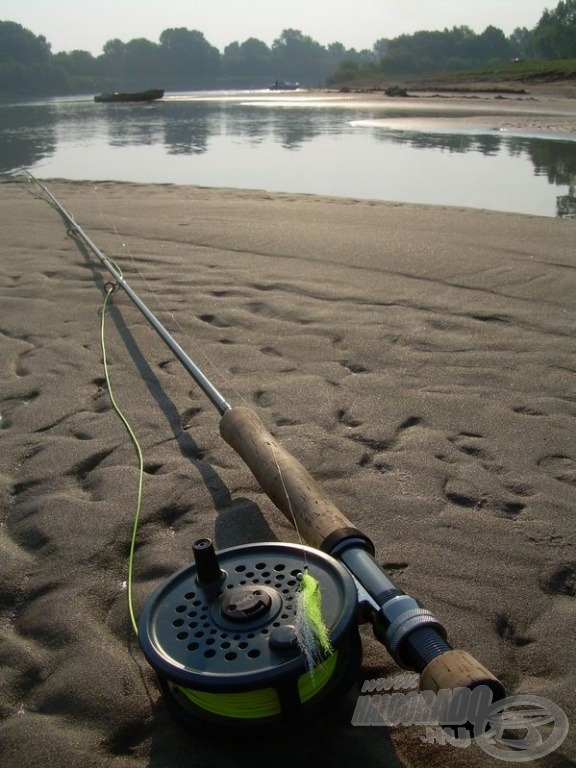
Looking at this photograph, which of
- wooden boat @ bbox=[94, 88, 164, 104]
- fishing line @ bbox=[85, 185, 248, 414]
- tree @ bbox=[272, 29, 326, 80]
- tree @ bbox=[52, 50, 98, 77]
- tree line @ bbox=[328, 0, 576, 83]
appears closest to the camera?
fishing line @ bbox=[85, 185, 248, 414]

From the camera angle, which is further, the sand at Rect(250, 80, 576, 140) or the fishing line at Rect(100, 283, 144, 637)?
the sand at Rect(250, 80, 576, 140)

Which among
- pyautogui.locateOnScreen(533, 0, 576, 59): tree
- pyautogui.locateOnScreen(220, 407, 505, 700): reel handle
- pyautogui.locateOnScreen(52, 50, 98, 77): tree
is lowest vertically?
pyautogui.locateOnScreen(220, 407, 505, 700): reel handle

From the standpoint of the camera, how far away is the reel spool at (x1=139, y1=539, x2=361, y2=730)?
142cm

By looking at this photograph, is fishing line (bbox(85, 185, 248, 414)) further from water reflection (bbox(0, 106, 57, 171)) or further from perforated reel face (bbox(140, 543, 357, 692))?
water reflection (bbox(0, 106, 57, 171))

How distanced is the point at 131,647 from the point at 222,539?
510 millimetres

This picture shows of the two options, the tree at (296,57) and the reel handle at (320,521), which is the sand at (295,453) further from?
the tree at (296,57)

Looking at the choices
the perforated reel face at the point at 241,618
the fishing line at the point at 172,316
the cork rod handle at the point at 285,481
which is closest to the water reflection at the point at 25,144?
the fishing line at the point at 172,316

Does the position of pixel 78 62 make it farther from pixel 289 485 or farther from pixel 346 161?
pixel 289 485

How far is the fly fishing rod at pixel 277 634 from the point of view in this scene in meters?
1.40

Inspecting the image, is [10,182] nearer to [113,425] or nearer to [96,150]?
[96,150]

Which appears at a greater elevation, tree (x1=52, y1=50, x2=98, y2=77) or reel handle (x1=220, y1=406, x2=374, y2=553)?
tree (x1=52, y1=50, x2=98, y2=77)

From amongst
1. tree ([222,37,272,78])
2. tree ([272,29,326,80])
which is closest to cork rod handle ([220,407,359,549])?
tree ([222,37,272,78])
